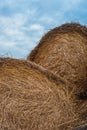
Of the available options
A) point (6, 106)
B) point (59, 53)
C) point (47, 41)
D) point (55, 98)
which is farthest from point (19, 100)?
point (47, 41)

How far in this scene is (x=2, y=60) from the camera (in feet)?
18.7

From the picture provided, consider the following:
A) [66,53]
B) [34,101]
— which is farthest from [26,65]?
[66,53]

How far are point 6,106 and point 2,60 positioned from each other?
77 cm

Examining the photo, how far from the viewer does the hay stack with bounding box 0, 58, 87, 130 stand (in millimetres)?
5125

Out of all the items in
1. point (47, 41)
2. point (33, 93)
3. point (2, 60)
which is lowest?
point (33, 93)

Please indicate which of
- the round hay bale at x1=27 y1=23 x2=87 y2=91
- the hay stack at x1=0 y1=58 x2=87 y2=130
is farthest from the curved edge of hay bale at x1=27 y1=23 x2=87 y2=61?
the hay stack at x1=0 y1=58 x2=87 y2=130

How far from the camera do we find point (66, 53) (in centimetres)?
673

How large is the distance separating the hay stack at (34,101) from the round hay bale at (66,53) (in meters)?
0.69

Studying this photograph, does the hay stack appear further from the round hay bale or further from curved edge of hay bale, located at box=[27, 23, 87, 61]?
curved edge of hay bale, located at box=[27, 23, 87, 61]

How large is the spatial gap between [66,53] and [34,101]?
1.64 m

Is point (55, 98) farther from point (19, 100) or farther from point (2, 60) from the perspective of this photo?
point (2, 60)

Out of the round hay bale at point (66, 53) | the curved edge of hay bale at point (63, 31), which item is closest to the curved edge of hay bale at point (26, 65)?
the round hay bale at point (66, 53)

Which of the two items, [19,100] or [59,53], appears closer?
[19,100]

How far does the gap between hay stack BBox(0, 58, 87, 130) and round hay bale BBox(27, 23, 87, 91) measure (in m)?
0.69
